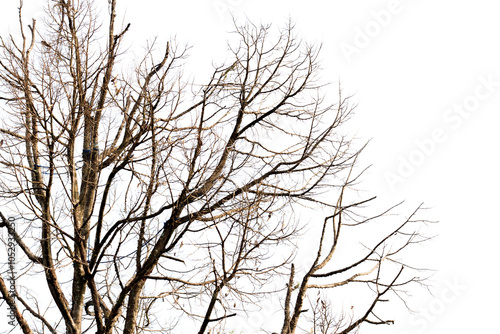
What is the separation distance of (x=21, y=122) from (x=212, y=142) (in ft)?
7.46

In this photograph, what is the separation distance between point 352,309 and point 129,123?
3159 millimetres

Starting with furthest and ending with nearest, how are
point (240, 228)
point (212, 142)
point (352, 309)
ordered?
point (352, 309) < point (212, 142) < point (240, 228)

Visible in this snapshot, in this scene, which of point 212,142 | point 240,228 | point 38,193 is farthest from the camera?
point 38,193

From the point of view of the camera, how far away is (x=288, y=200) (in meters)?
7.07

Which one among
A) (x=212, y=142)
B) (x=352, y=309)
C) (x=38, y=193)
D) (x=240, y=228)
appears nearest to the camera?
(x=240, y=228)

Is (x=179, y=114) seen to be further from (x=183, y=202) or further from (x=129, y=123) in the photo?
(x=183, y=202)

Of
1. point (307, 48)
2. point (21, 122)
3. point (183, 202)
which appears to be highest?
point (307, 48)

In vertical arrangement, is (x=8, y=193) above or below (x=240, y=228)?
above

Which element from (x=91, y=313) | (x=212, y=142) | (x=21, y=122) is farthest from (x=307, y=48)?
(x=91, y=313)

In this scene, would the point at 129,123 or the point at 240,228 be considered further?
the point at 129,123

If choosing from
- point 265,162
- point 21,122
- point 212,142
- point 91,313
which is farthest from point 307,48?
point 91,313

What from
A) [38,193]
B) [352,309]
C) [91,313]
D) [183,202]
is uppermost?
[38,193]

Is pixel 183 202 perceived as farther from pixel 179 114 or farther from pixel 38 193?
pixel 38 193

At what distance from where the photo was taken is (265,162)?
7.16 metres
